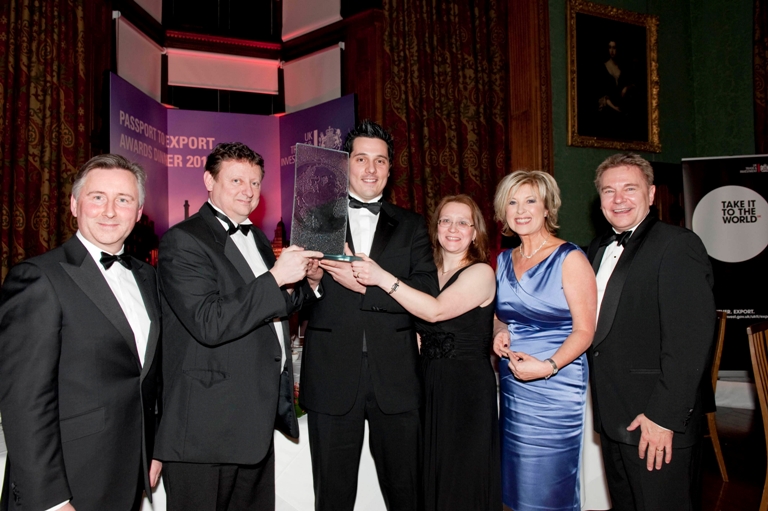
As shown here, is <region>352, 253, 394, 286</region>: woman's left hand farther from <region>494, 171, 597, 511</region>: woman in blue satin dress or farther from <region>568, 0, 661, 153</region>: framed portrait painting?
<region>568, 0, 661, 153</region>: framed portrait painting

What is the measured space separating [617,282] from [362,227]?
1051 mm

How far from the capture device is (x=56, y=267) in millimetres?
1489

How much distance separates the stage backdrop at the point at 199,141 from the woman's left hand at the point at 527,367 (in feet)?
11.3

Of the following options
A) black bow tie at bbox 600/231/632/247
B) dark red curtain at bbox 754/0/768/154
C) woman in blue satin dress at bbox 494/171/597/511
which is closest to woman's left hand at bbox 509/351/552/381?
woman in blue satin dress at bbox 494/171/597/511

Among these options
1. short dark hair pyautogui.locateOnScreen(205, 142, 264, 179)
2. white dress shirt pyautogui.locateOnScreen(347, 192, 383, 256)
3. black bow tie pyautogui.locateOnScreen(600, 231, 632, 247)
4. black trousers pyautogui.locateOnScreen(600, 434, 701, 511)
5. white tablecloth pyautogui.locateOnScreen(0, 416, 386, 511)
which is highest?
short dark hair pyautogui.locateOnScreen(205, 142, 264, 179)

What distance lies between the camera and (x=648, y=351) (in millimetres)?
1906

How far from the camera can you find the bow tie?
2.31 metres

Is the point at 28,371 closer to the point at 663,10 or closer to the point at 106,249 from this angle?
the point at 106,249

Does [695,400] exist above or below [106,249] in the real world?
below

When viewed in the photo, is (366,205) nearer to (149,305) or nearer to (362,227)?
(362,227)

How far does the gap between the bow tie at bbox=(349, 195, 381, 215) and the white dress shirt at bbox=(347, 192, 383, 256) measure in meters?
0.02

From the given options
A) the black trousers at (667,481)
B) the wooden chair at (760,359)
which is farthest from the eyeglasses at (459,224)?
the wooden chair at (760,359)

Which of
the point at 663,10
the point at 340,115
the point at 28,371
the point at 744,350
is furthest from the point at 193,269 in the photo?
the point at 663,10

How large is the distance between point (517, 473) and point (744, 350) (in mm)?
3868
